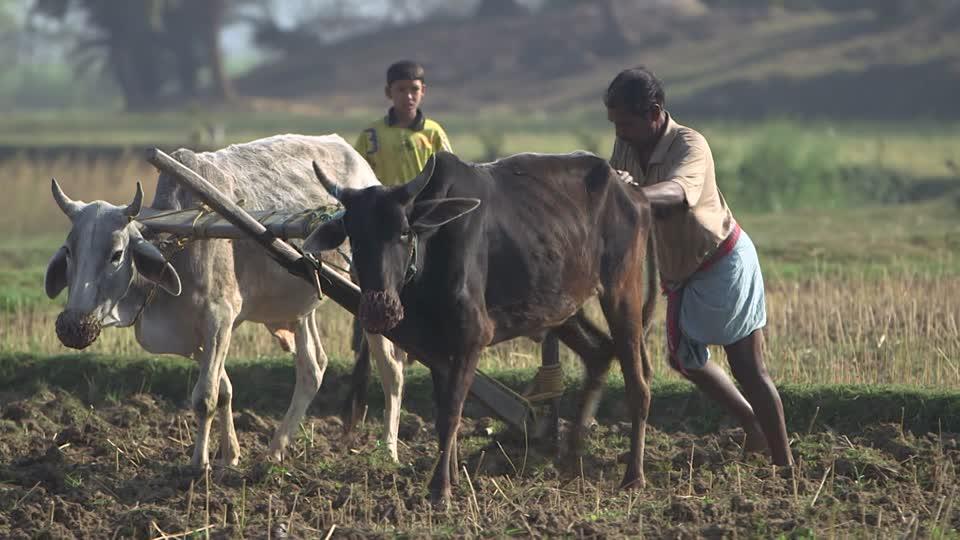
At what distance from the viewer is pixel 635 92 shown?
6234mm

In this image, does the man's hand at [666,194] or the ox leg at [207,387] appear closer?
the man's hand at [666,194]

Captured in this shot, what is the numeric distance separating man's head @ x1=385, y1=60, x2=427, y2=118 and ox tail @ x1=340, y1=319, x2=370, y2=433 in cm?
133

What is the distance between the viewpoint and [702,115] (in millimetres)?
33469

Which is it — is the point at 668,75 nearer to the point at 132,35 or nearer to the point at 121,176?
the point at 132,35

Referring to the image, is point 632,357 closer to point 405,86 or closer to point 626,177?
point 626,177

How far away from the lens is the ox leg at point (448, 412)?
19.2 ft

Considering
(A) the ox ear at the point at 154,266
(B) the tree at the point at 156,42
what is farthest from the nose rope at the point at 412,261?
(B) the tree at the point at 156,42

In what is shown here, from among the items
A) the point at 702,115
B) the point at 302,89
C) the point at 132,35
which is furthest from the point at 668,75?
the point at 132,35

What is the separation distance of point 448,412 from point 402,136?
8.42 ft

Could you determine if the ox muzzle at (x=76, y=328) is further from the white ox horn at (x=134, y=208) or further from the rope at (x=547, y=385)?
the rope at (x=547, y=385)

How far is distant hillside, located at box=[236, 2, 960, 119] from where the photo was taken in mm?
34219

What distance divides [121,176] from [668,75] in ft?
75.4

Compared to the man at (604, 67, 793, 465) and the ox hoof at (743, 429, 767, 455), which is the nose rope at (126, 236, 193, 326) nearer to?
the man at (604, 67, 793, 465)

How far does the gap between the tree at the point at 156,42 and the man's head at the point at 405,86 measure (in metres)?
37.1
